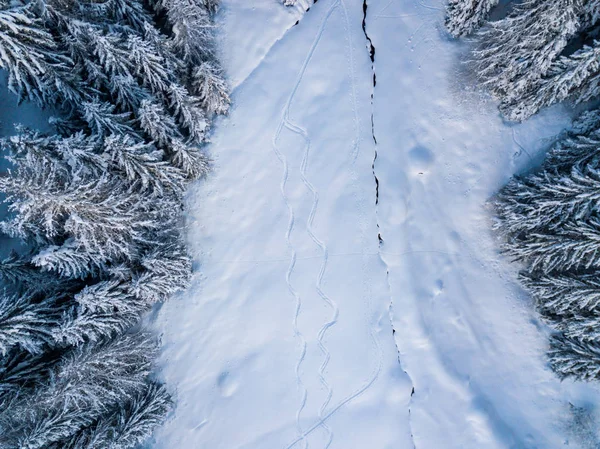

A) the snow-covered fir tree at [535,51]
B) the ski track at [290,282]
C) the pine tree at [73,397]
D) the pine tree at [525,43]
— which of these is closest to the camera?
the pine tree at [73,397]

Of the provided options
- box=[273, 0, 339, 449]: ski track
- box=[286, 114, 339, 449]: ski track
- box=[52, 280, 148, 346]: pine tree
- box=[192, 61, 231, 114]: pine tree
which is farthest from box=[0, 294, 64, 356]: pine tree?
box=[286, 114, 339, 449]: ski track

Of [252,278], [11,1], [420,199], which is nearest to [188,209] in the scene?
[252,278]

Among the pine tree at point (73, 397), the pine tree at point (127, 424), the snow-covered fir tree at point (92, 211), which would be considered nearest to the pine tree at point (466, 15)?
the snow-covered fir tree at point (92, 211)

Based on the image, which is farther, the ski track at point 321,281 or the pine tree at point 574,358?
the ski track at point 321,281

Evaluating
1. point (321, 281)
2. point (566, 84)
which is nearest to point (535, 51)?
point (566, 84)

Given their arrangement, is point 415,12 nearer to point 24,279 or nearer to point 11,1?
point 11,1

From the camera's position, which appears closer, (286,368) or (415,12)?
(286,368)

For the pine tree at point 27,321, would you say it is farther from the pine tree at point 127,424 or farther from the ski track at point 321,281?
the ski track at point 321,281
